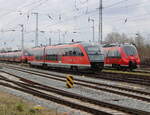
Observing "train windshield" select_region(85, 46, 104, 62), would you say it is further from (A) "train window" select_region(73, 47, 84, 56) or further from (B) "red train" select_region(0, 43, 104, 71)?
(A) "train window" select_region(73, 47, 84, 56)

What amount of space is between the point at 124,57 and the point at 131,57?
0.78 m

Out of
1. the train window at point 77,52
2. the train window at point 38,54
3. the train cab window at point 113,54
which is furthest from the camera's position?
the train window at point 38,54

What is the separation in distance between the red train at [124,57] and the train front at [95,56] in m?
3.96

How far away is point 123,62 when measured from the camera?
106ft

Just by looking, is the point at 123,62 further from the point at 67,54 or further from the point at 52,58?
the point at 52,58

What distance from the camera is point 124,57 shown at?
3209 centimetres

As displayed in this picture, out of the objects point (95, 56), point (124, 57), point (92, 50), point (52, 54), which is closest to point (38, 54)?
point (52, 54)

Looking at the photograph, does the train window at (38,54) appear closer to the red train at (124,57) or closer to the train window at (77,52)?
the red train at (124,57)

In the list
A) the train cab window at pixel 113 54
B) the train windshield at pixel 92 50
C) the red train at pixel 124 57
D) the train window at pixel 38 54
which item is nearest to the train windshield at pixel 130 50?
the red train at pixel 124 57

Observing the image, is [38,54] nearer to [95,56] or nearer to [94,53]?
[94,53]

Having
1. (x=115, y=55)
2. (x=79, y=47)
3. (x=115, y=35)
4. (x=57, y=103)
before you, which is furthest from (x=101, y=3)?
(x=115, y=35)

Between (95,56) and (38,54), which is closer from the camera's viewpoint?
(95,56)

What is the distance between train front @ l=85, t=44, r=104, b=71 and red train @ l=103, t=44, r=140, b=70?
396cm

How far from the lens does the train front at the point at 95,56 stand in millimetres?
28203
